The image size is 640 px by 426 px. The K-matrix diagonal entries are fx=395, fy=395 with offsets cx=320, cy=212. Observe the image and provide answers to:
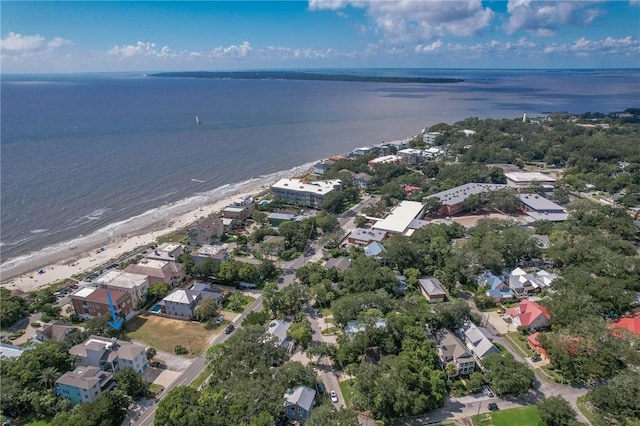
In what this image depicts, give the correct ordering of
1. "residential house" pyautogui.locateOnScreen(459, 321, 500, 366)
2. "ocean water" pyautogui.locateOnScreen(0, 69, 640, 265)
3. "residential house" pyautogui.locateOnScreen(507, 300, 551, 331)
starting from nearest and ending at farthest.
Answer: "residential house" pyautogui.locateOnScreen(459, 321, 500, 366)
"residential house" pyautogui.locateOnScreen(507, 300, 551, 331)
"ocean water" pyautogui.locateOnScreen(0, 69, 640, 265)

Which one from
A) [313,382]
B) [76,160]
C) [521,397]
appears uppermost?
[76,160]

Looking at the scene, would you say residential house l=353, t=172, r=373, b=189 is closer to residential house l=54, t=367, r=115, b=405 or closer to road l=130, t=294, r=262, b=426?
road l=130, t=294, r=262, b=426

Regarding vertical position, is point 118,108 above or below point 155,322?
above

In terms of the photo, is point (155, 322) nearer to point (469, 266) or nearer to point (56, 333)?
point (56, 333)

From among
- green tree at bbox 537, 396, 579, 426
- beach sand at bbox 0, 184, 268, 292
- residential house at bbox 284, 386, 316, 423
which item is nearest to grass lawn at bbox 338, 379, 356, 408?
residential house at bbox 284, 386, 316, 423

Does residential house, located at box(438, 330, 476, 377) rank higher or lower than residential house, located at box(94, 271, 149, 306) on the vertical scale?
lower

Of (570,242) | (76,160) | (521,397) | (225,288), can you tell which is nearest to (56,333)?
(225,288)
